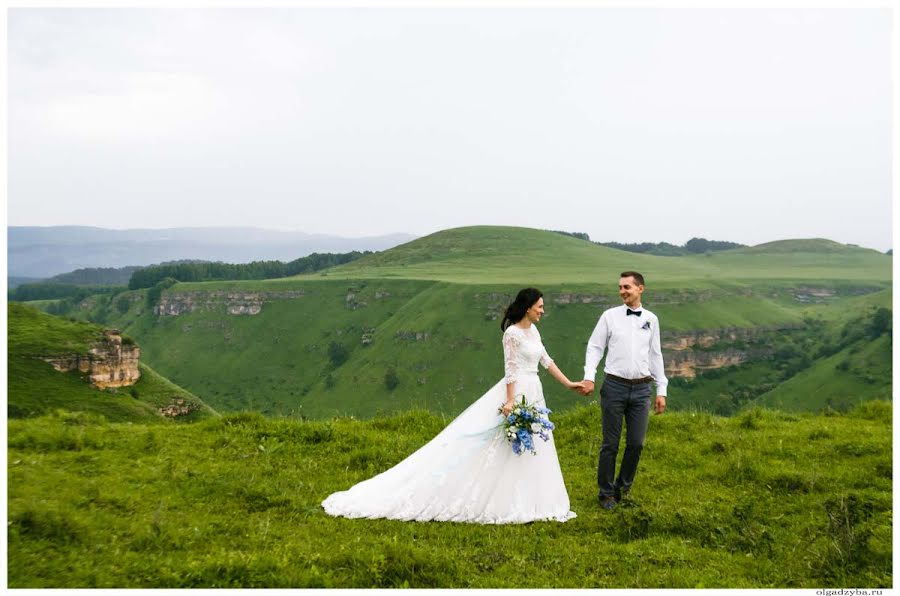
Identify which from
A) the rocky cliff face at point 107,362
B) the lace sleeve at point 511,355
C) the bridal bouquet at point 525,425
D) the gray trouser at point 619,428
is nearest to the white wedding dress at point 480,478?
the lace sleeve at point 511,355

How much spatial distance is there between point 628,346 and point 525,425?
77.0 inches

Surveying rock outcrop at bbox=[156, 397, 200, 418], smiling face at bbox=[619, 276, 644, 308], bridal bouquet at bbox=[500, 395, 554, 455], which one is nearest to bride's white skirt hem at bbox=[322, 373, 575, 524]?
bridal bouquet at bbox=[500, 395, 554, 455]

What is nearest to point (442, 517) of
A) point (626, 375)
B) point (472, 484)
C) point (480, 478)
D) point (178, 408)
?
point (472, 484)

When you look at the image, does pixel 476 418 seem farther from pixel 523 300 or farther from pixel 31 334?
pixel 31 334

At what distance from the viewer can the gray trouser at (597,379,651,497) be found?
960 cm

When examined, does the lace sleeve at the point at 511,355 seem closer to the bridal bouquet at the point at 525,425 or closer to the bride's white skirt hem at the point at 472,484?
the bride's white skirt hem at the point at 472,484

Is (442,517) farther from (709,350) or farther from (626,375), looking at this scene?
(709,350)

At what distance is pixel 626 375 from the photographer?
9.60 metres

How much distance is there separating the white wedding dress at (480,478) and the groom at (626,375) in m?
0.89

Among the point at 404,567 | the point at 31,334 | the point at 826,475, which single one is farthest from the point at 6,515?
the point at 31,334

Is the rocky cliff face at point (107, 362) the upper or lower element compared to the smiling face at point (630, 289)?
lower

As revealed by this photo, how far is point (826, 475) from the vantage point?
10.1 metres

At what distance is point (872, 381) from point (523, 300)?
14494cm

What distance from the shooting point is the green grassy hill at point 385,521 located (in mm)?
6418
